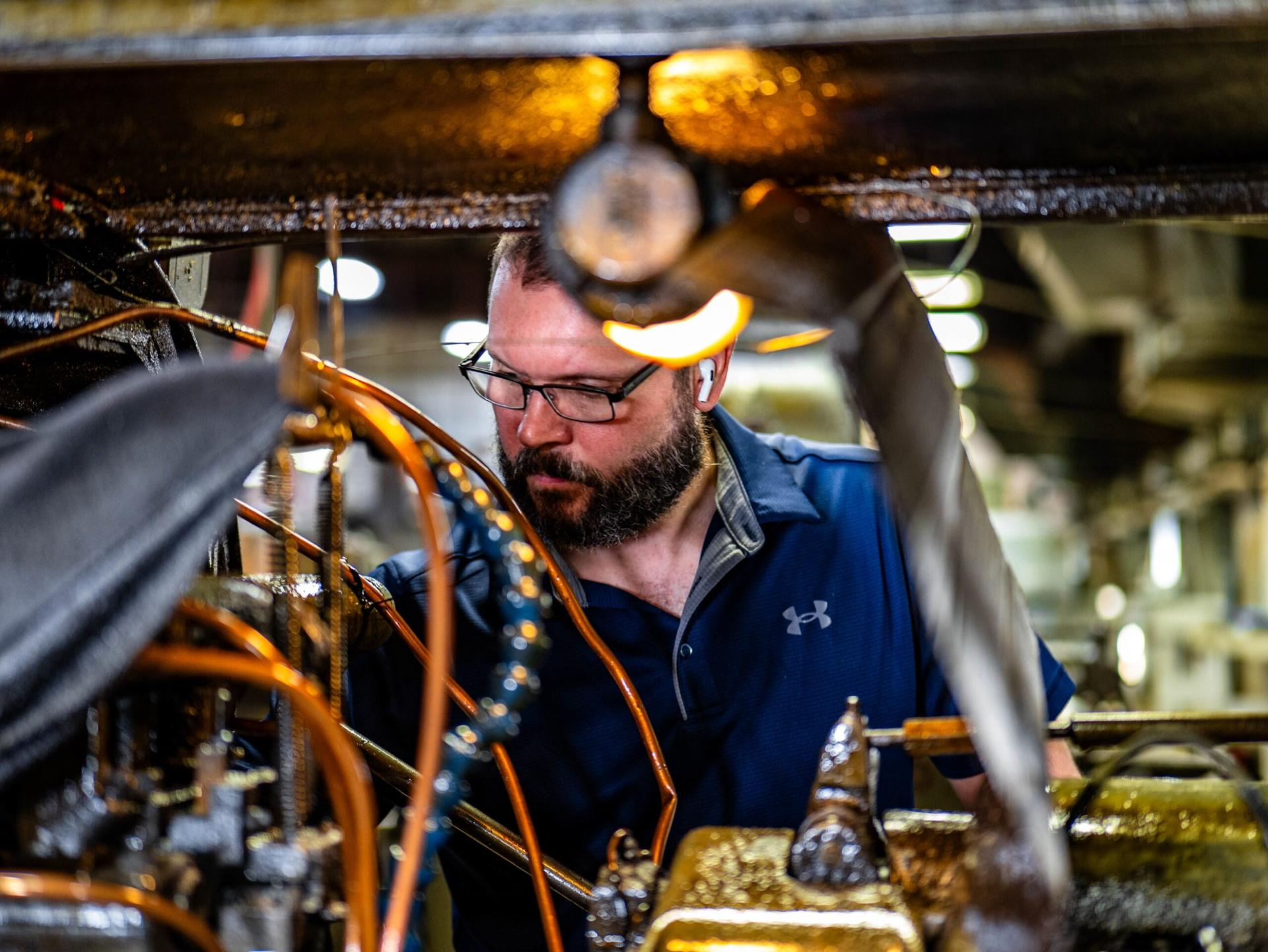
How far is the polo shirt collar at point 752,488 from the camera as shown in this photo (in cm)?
208

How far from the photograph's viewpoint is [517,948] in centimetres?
187

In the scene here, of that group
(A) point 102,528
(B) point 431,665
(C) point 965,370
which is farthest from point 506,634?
(C) point 965,370

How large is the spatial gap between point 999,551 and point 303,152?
0.89m

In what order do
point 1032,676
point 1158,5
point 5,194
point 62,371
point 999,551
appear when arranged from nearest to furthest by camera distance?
point 1158,5
point 1032,676
point 999,551
point 5,194
point 62,371

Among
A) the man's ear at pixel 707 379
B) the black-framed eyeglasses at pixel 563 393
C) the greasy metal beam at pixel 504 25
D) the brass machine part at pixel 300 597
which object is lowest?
the brass machine part at pixel 300 597

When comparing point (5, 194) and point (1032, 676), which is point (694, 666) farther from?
point (5, 194)

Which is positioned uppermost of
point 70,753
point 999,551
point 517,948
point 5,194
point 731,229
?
point 5,194

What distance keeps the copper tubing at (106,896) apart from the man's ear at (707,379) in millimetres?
1457

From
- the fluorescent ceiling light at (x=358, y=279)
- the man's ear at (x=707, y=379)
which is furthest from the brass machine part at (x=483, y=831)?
the fluorescent ceiling light at (x=358, y=279)

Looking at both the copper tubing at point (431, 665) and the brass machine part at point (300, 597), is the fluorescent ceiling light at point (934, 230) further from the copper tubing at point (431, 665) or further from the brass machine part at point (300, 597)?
the brass machine part at point (300, 597)

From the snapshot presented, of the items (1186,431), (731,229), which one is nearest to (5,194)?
(731,229)

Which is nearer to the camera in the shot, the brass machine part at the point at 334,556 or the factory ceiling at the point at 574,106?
the factory ceiling at the point at 574,106

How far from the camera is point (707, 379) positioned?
2152 millimetres

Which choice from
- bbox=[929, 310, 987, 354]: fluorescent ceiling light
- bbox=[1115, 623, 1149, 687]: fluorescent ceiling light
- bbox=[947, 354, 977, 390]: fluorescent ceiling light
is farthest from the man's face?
bbox=[947, 354, 977, 390]: fluorescent ceiling light
